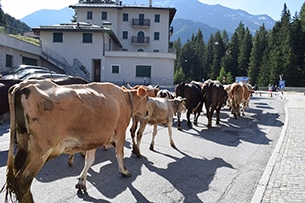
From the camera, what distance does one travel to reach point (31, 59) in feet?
125

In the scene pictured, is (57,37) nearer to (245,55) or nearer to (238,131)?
(238,131)

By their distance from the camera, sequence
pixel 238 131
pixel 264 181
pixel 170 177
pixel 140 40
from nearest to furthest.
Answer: pixel 264 181
pixel 170 177
pixel 238 131
pixel 140 40

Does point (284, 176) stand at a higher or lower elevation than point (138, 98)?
lower

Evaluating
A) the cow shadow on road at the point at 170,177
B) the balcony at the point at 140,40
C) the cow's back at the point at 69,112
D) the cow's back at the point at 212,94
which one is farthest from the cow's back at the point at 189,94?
the balcony at the point at 140,40

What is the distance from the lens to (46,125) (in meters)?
4.09

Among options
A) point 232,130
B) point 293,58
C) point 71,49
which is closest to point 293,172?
point 232,130

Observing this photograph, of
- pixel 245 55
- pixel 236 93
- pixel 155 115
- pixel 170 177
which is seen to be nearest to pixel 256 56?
pixel 245 55

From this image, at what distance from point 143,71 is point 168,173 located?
130ft

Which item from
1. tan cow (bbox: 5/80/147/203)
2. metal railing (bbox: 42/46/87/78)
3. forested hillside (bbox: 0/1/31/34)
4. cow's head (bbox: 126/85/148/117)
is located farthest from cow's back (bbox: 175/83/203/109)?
metal railing (bbox: 42/46/87/78)

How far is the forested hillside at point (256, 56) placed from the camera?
74.3 m

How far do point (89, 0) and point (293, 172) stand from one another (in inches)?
3071

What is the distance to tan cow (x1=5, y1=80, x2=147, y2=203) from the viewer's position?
4.02m

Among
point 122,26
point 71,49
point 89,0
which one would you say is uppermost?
point 89,0

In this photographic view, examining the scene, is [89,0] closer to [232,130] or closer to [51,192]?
[232,130]
